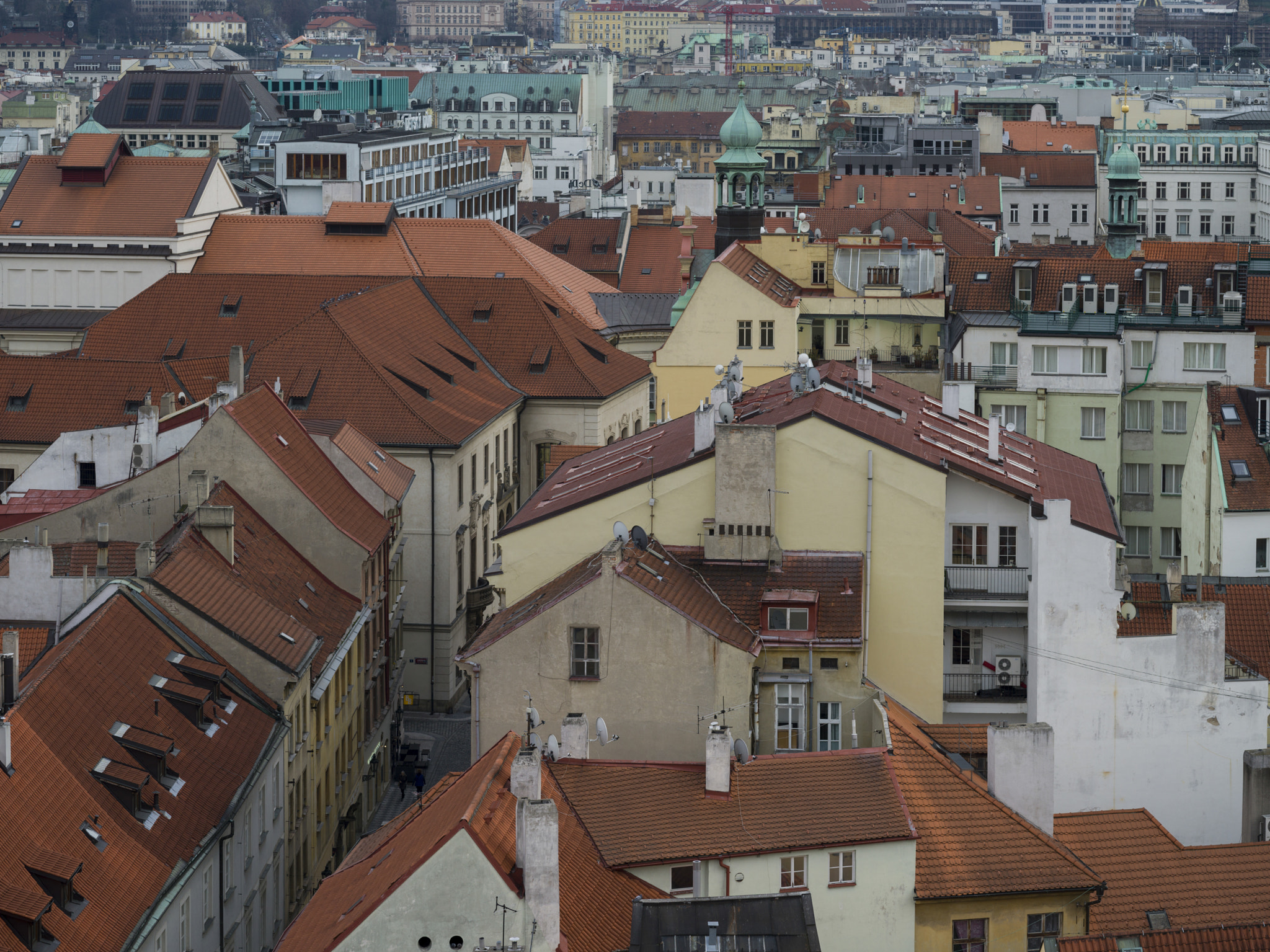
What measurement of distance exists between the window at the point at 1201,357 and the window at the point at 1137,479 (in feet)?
14.0

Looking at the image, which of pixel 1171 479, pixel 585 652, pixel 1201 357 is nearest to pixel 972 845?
pixel 585 652

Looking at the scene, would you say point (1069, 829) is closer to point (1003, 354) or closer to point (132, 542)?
point (132, 542)

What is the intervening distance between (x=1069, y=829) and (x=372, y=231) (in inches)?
3080

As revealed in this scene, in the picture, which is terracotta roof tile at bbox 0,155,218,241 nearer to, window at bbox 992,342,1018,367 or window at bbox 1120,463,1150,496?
window at bbox 992,342,1018,367

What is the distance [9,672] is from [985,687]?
2418cm

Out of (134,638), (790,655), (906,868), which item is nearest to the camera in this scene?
(906,868)

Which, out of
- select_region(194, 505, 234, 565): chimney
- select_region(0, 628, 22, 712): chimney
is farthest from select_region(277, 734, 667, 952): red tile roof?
select_region(194, 505, 234, 565): chimney

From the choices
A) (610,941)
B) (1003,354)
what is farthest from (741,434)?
(1003,354)

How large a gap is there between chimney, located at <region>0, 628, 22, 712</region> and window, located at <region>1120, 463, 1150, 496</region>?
48968mm

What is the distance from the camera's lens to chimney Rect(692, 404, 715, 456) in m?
62.9

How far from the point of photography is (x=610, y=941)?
4547 centimetres

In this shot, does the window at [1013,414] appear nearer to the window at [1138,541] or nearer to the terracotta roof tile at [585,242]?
the window at [1138,541]

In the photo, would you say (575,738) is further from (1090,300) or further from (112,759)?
(1090,300)

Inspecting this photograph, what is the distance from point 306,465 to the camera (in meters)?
78.9
